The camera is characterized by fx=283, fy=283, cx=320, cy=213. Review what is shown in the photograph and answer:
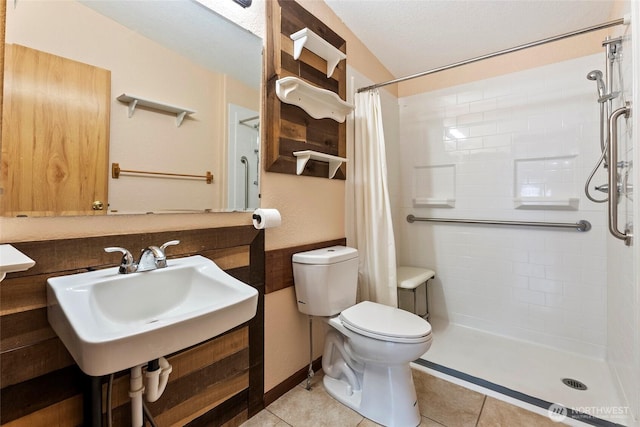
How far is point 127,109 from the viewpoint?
3.39ft

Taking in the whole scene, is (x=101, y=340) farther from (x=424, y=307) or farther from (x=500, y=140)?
(x=500, y=140)

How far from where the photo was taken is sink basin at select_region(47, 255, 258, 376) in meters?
0.65

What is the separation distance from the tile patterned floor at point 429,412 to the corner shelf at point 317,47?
188 centimetres

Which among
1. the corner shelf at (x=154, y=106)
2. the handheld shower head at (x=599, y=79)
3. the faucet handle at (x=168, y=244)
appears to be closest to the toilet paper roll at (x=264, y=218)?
the faucet handle at (x=168, y=244)

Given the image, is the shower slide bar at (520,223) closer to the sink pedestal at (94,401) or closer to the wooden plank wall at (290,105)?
the wooden plank wall at (290,105)

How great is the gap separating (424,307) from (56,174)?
104 inches

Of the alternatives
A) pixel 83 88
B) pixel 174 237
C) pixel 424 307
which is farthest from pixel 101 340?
pixel 424 307

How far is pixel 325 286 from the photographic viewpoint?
1.52 metres

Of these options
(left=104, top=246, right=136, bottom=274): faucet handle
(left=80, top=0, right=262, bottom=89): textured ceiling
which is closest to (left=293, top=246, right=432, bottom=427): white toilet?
(left=104, top=246, right=136, bottom=274): faucet handle

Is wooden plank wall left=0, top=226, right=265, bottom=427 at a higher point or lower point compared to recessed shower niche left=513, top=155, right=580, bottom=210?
lower

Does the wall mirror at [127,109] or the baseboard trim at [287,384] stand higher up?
the wall mirror at [127,109]

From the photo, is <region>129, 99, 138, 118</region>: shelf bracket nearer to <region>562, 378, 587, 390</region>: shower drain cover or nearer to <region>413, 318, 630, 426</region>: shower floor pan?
<region>413, 318, 630, 426</region>: shower floor pan

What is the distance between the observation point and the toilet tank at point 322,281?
1.52m

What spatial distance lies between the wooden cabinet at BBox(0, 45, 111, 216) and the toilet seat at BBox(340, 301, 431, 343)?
1148 millimetres
